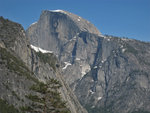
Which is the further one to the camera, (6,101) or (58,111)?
(6,101)

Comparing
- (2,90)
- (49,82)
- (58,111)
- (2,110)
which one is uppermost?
(2,90)

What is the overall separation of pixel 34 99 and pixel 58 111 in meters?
4.51

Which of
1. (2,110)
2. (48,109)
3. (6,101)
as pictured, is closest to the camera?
(48,109)

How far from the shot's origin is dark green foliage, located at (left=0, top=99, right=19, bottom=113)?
6944 inches

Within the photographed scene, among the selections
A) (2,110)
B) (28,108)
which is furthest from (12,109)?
(28,108)

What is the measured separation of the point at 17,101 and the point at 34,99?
12968 cm

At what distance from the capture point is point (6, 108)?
590ft

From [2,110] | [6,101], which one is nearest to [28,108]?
[2,110]

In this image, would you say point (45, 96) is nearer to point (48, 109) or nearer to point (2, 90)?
point (48, 109)

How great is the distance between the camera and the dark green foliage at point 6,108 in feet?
579

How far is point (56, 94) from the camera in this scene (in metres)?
71.2

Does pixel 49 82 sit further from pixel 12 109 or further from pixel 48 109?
pixel 12 109

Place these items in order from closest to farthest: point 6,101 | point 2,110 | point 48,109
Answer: point 48,109, point 2,110, point 6,101

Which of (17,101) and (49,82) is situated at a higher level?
(17,101)
